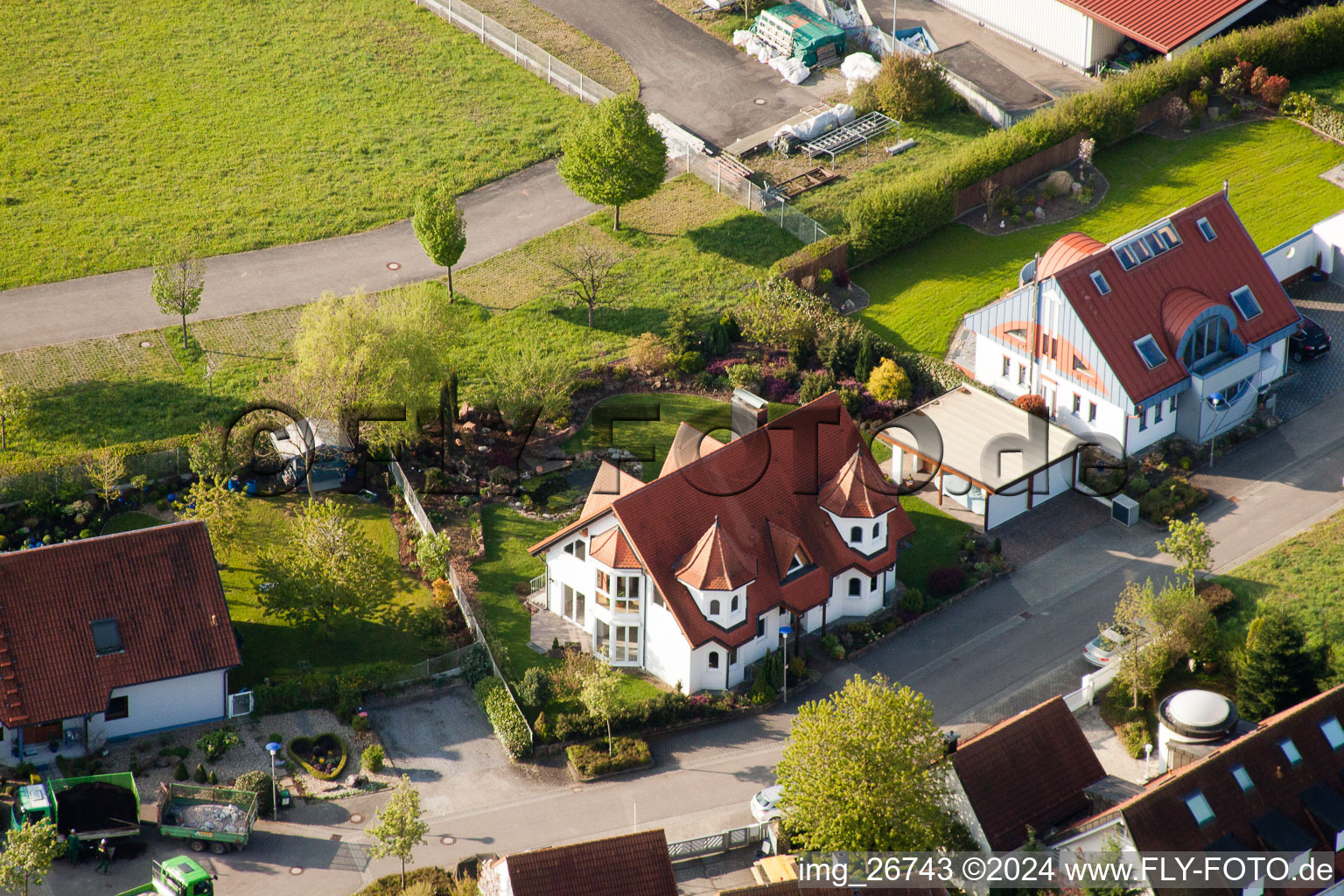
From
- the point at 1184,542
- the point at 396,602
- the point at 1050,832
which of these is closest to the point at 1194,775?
the point at 1050,832

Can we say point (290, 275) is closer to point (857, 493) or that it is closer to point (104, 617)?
point (104, 617)

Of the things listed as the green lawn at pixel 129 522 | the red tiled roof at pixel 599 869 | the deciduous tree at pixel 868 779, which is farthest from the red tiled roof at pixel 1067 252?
the green lawn at pixel 129 522

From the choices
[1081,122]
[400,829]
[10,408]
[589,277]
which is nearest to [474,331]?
[589,277]

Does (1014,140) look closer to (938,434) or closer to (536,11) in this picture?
(938,434)

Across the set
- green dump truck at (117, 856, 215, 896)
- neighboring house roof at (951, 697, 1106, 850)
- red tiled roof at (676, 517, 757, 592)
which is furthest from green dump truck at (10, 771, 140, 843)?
neighboring house roof at (951, 697, 1106, 850)

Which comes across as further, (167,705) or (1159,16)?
(1159,16)

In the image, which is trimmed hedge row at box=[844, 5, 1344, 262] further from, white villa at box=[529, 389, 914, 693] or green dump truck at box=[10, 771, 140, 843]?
green dump truck at box=[10, 771, 140, 843]
